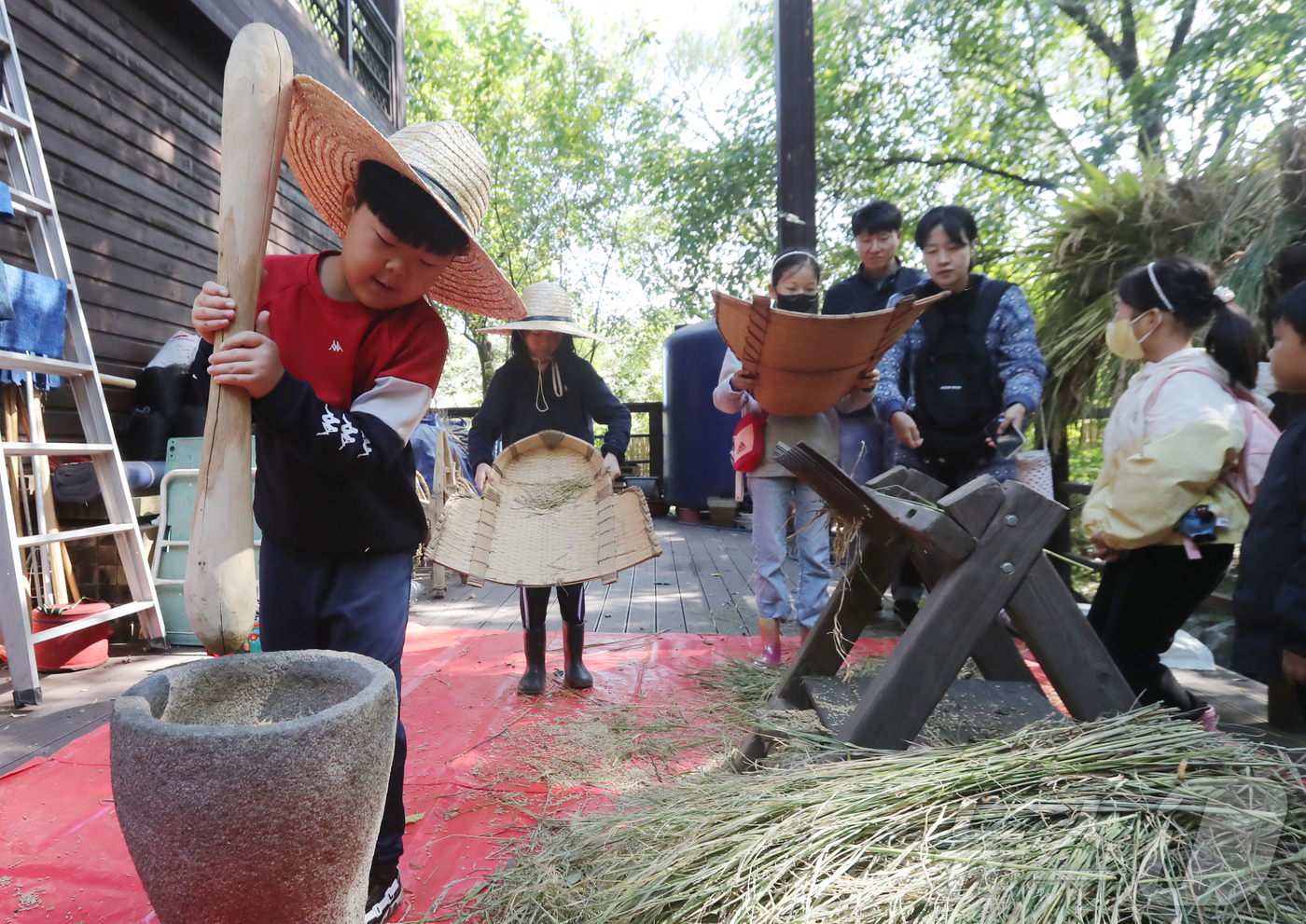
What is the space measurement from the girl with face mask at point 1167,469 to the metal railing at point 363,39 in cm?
694

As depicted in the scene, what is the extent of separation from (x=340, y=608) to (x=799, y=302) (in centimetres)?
204

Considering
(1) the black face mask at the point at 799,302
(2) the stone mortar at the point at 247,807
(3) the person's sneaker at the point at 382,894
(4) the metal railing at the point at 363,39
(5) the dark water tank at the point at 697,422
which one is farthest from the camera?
(5) the dark water tank at the point at 697,422

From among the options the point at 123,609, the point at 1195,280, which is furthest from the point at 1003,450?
the point at 123,609

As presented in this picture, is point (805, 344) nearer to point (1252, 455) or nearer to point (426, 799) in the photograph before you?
point (1252, 455)

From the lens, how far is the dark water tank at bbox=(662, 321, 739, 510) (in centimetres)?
781

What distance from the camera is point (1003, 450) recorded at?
9.70 ft

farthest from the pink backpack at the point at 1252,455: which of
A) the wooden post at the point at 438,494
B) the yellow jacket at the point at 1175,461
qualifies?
the wooden post at the point at 438,494

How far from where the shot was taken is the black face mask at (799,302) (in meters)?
2.88

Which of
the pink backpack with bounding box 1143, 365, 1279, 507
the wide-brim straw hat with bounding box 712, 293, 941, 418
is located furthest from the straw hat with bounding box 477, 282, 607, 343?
the pink backpack with bounding box 1143, 365, 1279, 507

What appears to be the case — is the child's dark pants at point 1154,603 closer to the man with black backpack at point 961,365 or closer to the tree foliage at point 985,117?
the man with black backpack at point 961,365

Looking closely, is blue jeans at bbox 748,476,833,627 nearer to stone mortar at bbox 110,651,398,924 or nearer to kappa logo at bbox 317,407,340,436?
kappa logo at bbox 317,407,340,436

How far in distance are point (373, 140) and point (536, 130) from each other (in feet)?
57.0

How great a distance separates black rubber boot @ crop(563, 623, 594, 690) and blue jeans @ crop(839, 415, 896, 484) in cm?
150

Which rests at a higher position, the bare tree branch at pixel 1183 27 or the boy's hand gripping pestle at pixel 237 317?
the bare tree branch at pixel 1183 27
